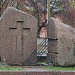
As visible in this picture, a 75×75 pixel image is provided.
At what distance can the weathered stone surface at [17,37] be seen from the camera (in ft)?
44.5

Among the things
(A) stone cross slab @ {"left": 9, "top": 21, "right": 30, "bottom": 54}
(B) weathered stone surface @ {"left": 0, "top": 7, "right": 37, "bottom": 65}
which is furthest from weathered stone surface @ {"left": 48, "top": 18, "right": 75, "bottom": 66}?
(A) stone cross slab @ {"left": 9, "top": 21, "right": 30, "bottom": 54}

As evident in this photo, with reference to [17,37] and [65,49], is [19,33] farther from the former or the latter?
[65,49]

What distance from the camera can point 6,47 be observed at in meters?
13.5

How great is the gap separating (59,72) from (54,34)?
2.63 metres

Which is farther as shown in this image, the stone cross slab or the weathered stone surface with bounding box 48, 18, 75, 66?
the stone cross slab

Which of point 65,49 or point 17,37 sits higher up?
point 17,37

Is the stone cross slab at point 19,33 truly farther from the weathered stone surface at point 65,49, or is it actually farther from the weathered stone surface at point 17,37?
the weathered stone surface at point 65,49

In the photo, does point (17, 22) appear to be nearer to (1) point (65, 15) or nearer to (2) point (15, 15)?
(2) point (15, 15)

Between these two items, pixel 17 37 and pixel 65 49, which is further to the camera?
pixel 17 37

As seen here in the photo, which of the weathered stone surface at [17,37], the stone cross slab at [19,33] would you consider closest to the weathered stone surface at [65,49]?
the weathered stone surface at [17,37]

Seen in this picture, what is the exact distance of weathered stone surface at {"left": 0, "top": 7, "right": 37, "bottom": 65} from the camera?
44.5 ft

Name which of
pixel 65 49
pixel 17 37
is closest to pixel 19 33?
pixel 17 37

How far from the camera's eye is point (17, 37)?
1367 centimetres

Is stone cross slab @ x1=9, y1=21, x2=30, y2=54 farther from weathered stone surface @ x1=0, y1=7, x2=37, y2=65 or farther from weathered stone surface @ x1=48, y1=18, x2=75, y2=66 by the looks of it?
weathered stone surface @ x1=48, y1=18, x2=75, y2=66
